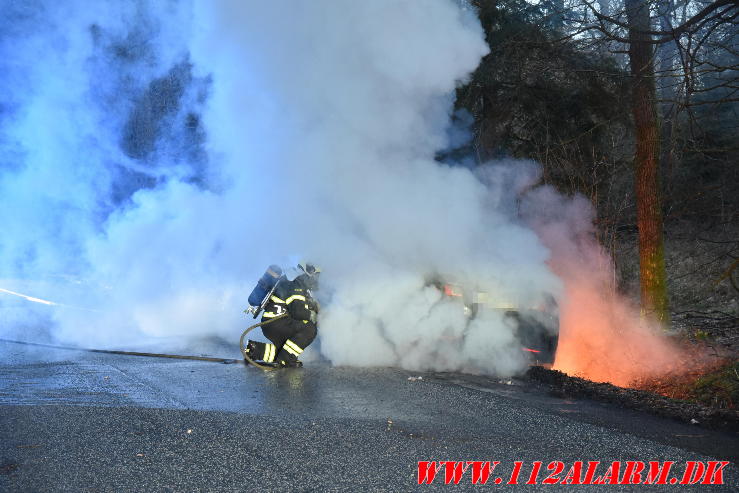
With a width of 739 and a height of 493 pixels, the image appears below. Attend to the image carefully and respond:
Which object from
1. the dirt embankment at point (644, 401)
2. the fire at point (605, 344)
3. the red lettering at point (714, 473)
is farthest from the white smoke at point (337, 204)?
the red lettering at point (714, 473)

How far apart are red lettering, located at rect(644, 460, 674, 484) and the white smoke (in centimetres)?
430

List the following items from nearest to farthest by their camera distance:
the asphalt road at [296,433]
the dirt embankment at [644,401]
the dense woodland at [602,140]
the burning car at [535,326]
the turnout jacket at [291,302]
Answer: the asphalt road at [296,433]
the dirt embankment at [644,401]
the burning car at [535,326]
the turnout jacket at [291,302]
the dense woodland at [602,140]

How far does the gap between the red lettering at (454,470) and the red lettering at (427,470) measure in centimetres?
6

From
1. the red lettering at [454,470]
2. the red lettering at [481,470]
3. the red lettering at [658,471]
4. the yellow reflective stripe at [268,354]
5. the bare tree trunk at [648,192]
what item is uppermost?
the bare tree trunk at [648,192]

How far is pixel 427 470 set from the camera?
406 cm

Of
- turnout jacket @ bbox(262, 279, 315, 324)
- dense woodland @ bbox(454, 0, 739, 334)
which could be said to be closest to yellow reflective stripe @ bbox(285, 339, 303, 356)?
turnout jacket @ bbox(262, 279, 315, 324)

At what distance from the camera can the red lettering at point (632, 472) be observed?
156 inches

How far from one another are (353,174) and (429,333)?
2800 mm

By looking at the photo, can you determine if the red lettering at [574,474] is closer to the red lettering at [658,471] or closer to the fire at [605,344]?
the red lettering at [658,471]

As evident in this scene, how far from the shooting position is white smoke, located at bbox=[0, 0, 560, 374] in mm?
9109

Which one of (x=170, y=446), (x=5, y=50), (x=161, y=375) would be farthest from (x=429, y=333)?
(x=5, y=50)

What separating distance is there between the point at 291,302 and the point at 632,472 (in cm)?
558

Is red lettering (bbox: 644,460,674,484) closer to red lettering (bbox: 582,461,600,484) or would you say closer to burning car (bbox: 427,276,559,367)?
red lettering (bbox: 582,461,600,484)

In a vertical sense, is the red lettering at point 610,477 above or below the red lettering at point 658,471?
below
